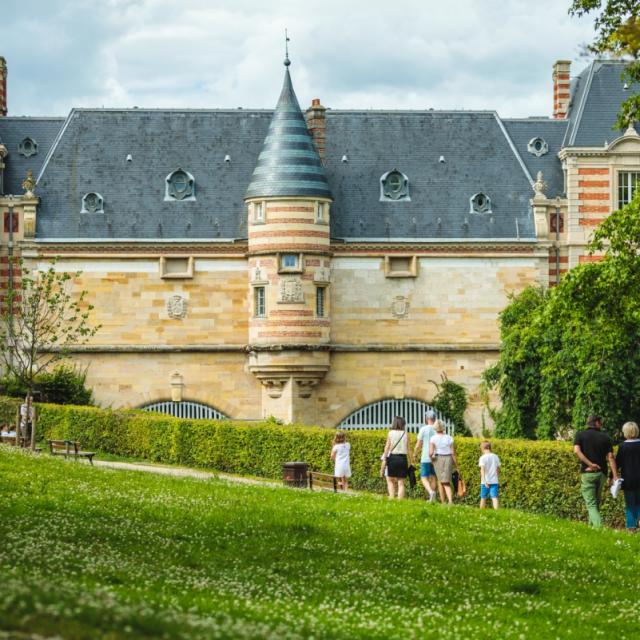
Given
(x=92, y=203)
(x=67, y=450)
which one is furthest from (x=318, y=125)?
(x=67, y=450)

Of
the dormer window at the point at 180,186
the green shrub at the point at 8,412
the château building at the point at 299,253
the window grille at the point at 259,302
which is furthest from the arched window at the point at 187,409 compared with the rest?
the green shrub at the point at 8,412

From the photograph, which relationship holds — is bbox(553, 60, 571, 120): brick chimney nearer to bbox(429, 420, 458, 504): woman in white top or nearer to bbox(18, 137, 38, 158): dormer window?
bbox(18, 137, 38, 158): dormer window

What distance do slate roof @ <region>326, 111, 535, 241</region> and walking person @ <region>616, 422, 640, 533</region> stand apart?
3029 cm

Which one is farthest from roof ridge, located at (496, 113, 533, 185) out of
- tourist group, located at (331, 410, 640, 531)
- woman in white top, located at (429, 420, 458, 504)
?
woman in white top, located at (429, 420, 458, 504)

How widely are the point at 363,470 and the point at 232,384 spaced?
1625cm

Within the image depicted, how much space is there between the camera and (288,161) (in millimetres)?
52906

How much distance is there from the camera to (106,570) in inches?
652

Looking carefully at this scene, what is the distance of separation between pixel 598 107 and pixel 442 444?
96.6 ft

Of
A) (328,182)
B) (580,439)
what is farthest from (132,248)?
(580,439)

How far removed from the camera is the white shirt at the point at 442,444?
1144 inches

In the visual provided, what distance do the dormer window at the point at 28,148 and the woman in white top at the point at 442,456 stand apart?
3108cm

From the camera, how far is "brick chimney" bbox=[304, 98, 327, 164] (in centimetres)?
5609

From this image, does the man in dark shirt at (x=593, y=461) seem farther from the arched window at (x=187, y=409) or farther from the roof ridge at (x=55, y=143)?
the roof ridge at (x=55, y=143)

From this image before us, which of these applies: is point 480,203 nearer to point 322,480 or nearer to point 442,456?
point 322,480
